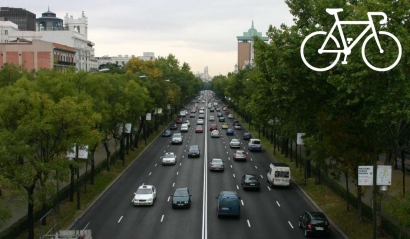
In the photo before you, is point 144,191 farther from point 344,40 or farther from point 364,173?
point 344,40

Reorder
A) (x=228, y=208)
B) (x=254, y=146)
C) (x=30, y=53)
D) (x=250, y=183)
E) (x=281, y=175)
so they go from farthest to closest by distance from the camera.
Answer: (x=30, y=53) < (x=254, y=146) < (x=281, y=175) < (x=250, y=183) < (x=228, y=208)

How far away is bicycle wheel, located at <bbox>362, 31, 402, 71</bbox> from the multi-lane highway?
11458mm

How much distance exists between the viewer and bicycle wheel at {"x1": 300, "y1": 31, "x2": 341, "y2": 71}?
25.2 meters

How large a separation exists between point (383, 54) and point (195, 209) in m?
17.7

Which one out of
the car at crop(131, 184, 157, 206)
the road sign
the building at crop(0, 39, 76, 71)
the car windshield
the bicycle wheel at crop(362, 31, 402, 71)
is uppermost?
the building at crop(0, 39, 76, 71)

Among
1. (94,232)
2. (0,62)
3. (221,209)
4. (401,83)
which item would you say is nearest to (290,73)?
(401,83)

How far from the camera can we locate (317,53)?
84.8ft

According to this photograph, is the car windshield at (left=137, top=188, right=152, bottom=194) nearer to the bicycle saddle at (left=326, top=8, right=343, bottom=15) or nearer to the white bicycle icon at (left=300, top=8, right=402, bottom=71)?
the white bicycle icon at (left=300, top=8, right=402, bottom=71)

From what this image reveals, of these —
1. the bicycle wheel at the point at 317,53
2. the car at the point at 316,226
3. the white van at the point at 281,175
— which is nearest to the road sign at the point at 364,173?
the car at the point at 316,226

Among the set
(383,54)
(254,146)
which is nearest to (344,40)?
(383,54)

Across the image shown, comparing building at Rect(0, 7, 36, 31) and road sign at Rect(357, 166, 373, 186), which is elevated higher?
building at Rect(0, 7, 36, 31)

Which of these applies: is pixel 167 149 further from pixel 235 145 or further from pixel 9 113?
pixel 9 113

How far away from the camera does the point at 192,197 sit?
124 ft

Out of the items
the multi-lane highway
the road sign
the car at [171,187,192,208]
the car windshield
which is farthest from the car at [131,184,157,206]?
the road sign
